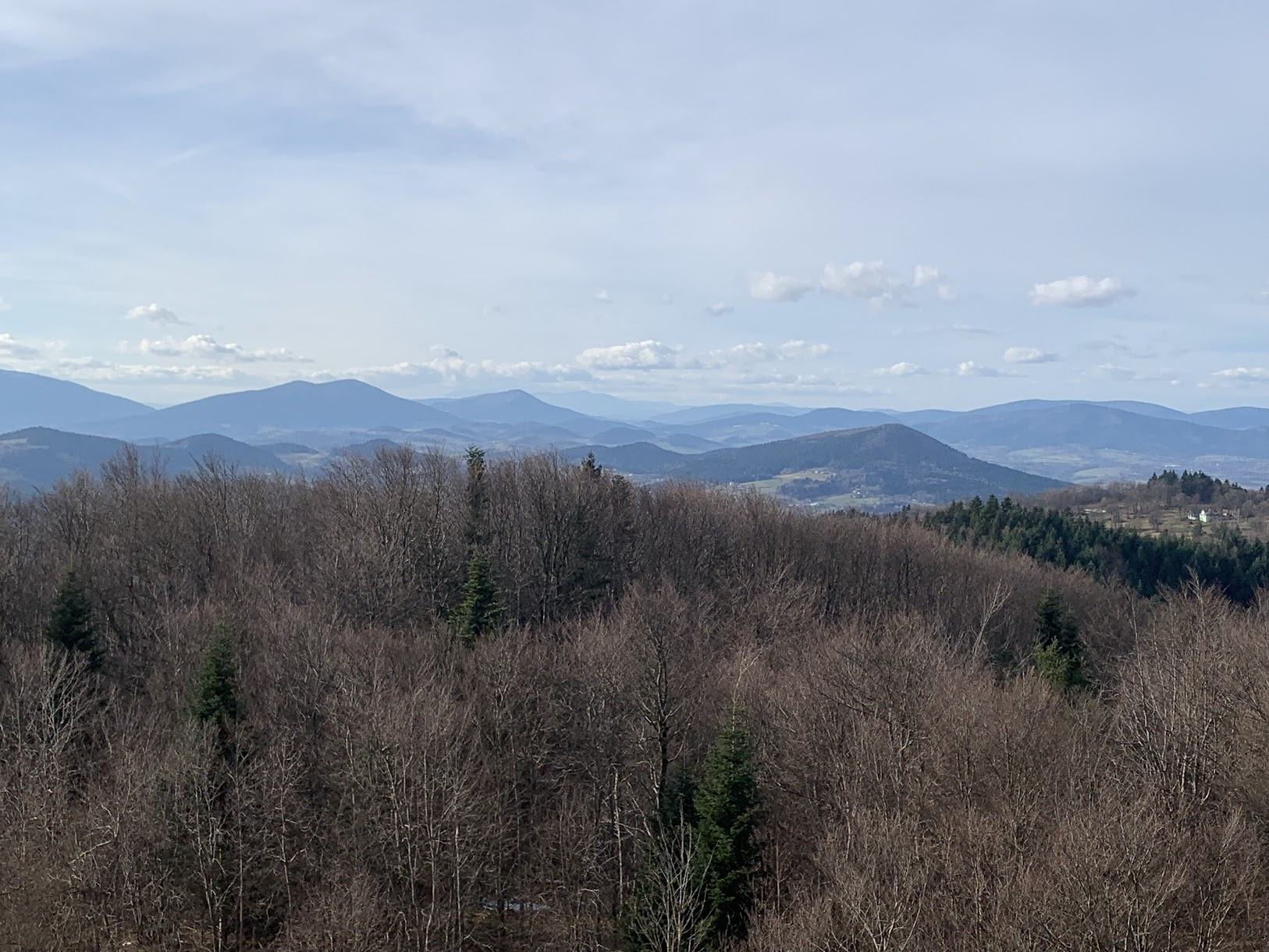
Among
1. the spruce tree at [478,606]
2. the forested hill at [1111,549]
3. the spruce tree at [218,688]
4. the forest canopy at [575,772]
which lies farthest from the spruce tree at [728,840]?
the forested hill at [1111,549]

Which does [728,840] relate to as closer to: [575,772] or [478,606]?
[575,772]

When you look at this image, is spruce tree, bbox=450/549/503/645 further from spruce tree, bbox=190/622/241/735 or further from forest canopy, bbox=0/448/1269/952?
spruce tree, bbox=190/622/241/735

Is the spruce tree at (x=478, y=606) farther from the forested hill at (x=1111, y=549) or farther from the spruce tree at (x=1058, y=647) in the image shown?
the forested hill at (x=1111, y=549)

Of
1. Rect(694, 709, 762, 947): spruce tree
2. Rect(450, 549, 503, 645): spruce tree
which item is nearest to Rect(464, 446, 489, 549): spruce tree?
Rect(450, 549, 503, 645): spruce tree

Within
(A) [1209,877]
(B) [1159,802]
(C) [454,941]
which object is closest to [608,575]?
(C) [454,941]

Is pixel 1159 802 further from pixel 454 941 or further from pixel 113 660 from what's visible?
pixel 113 660
